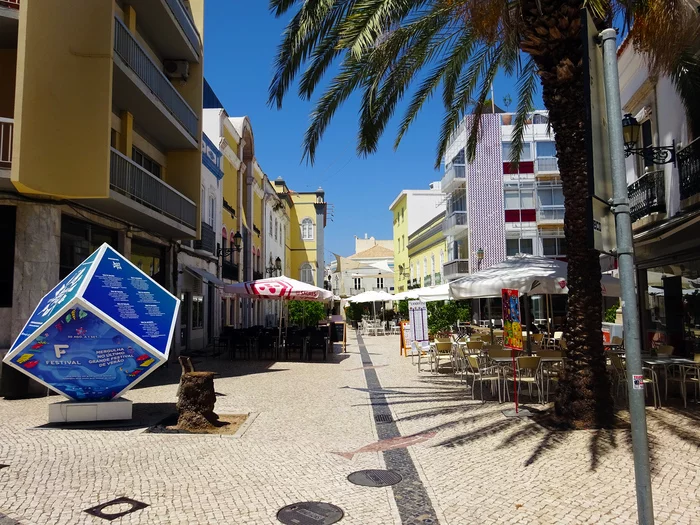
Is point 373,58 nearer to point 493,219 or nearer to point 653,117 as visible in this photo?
point 653,117

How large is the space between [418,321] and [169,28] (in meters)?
11.1

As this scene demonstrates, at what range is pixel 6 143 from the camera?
10156 mm

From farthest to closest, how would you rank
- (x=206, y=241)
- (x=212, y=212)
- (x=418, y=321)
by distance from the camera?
(x=212, y=212), (x=206, y=241), (x=418, y=321)

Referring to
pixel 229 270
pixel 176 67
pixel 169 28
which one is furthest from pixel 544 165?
pixel 169 28

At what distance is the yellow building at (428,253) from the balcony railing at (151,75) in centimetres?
2592

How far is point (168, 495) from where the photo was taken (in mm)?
5023

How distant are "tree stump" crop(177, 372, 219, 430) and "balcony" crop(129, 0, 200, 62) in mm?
10995

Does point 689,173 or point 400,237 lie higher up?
point 400,237

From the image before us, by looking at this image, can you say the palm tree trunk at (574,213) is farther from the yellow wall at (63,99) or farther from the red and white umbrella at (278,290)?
the red and white umbrella at (278,290)

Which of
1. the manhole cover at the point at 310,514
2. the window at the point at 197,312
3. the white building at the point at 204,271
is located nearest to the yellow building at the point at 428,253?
the white building at the point at 204,271

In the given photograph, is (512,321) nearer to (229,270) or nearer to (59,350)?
(59,350)

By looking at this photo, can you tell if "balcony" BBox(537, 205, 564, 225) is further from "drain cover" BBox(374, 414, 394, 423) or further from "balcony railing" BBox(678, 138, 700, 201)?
"drain cover" BBox(374, 414, 394, 423)

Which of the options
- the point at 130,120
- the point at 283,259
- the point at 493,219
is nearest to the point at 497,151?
the point at 493,219

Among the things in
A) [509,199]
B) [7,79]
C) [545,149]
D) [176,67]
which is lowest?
[7,79]
